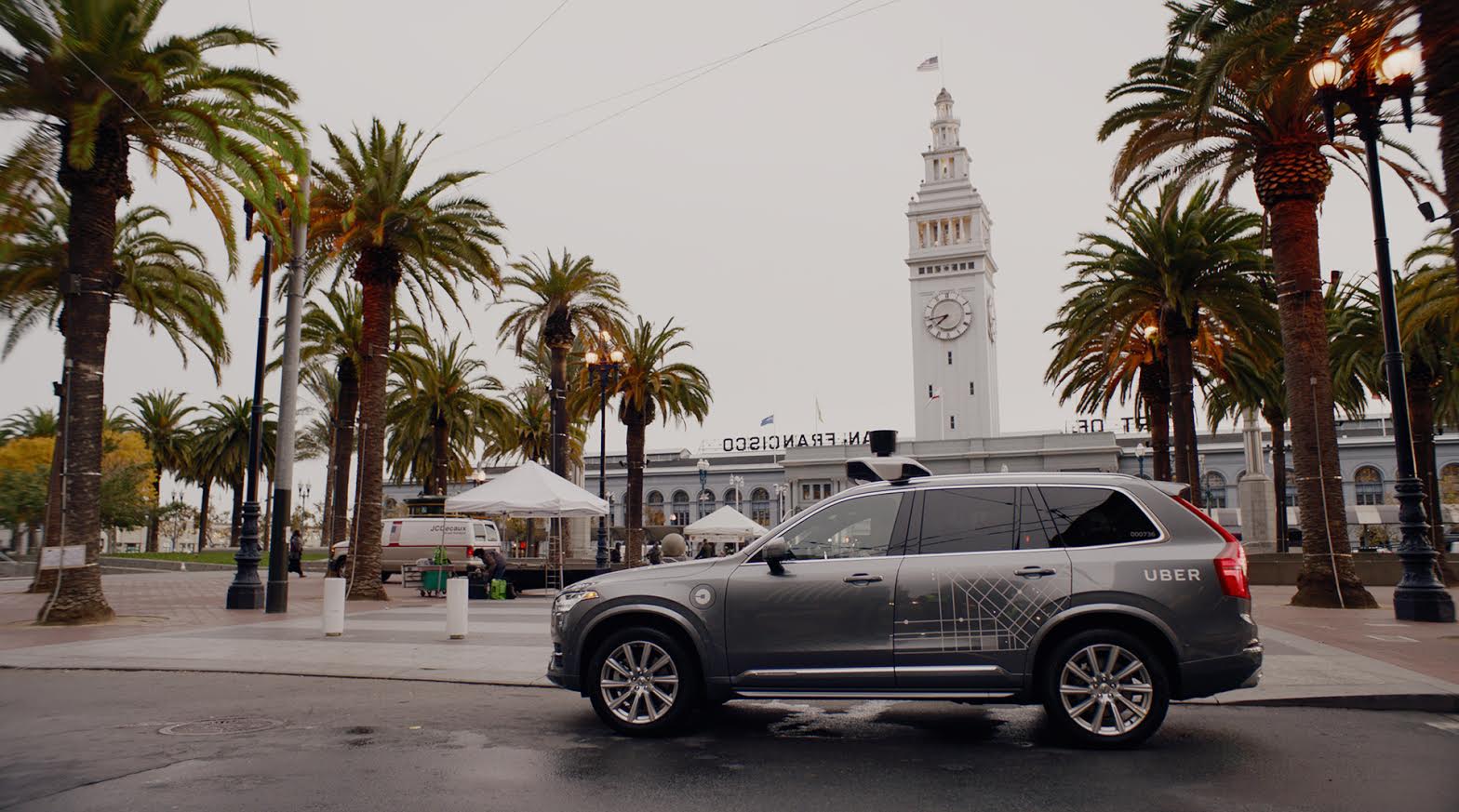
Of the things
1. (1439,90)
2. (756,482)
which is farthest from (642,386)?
(756,482)

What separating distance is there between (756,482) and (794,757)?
313 feet

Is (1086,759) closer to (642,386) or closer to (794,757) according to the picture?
(794,757)

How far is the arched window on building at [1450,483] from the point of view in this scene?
236 feet

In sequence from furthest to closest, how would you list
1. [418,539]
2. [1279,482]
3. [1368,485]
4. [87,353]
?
1. [1368,485]
2. [1279,482]
3. [418,539]
4. [87,353]

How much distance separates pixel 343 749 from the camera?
669 centimetres

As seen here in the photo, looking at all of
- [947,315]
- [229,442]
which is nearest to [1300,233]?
[229,442]

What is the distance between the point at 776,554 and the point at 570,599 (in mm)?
1680

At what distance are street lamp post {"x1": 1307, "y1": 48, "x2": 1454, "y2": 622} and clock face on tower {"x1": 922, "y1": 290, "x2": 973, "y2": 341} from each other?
3237 inches

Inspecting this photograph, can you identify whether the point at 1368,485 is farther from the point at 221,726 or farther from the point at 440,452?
the point at 221,726

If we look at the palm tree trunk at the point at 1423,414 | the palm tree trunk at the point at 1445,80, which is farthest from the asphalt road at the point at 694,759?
the palm tree trunk at the point at 1423,414

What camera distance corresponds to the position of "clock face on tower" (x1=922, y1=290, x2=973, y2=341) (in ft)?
319

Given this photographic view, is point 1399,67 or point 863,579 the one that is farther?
point 1399,67

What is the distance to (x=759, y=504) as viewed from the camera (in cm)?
10162

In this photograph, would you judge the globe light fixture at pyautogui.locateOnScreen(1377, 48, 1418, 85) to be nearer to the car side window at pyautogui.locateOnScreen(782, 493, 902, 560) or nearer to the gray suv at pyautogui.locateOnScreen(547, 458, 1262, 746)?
the gray suv at pyautogui.locateOnScreen(547, 458, 1262, 746)
